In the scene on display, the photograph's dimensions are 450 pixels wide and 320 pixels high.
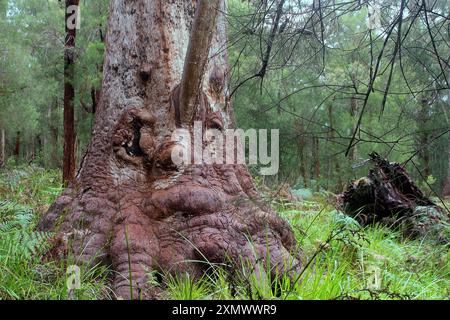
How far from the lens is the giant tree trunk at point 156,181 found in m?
3.05

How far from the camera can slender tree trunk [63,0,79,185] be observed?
8984 millimetres

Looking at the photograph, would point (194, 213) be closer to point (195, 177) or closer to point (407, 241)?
point (195, 177)

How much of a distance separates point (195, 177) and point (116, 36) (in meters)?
1.48

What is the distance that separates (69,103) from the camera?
9.26 m

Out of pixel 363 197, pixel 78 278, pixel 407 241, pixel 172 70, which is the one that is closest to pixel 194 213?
pixel 78 278

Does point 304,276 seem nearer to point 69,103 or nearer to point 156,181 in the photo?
point 156,181

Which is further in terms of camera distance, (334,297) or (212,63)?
(212,63)

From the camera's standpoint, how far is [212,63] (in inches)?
151

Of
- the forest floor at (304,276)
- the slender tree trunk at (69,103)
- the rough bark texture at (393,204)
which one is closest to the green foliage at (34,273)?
the forest floor at (304,276)

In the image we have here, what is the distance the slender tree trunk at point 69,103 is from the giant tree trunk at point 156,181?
5632 mm

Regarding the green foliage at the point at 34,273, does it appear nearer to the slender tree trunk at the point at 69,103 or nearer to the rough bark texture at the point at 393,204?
the rough bark texture at the point at 393,204

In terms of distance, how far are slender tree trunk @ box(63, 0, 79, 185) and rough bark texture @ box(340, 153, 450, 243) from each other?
19.4 feet

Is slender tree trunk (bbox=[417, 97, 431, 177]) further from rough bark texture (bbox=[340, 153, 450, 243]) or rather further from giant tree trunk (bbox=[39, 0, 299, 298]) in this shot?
giant tree trunk (bbox=[39, 0, 299, 298])

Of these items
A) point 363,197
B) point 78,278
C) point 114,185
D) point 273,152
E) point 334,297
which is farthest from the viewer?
point 363,197
